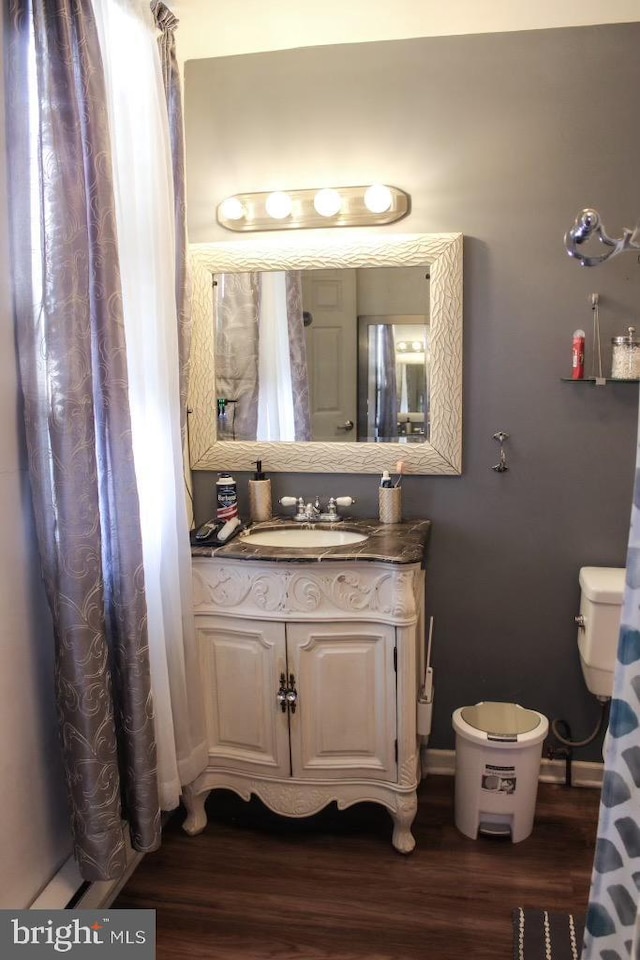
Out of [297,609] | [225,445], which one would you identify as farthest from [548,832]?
[225,445]

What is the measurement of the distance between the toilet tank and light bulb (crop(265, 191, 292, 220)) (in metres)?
1.54

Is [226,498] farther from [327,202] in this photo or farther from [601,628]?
[601,628]

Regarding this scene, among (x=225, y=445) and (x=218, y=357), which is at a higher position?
(x=218, y=357)

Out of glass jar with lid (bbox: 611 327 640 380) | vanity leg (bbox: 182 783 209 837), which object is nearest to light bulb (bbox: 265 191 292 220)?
glass jar with lid (bbox: 611 327 640 380)

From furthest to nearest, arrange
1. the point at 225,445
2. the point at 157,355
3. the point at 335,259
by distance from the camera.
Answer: the point at 225,445 → the point at 335,259 → the point at 157,355

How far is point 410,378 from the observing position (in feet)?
7.67

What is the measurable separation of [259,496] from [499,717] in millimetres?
1091

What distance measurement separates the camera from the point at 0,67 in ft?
4.60

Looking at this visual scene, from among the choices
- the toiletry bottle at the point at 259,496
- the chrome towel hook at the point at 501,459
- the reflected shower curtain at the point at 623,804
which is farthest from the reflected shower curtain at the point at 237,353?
the reflected shower curtain at the point at 623,804

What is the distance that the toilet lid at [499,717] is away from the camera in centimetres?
226

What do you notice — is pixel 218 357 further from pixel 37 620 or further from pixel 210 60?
pixel 37 620

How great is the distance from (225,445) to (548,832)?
1.64 metres

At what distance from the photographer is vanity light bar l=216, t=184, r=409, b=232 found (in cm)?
Result: 226

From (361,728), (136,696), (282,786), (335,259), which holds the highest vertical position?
(335,259)
